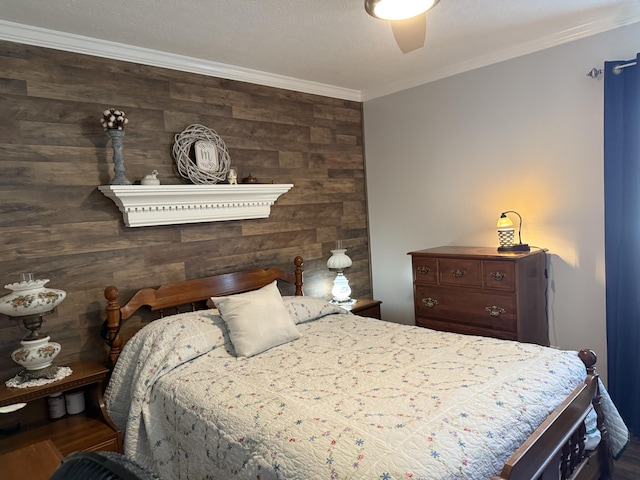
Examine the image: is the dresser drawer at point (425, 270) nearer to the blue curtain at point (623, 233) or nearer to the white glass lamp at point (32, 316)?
the blue curtain at point (623, 233)

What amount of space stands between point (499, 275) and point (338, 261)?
1316mm

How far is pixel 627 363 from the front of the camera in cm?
273

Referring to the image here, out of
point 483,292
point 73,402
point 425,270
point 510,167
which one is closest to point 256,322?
point 73,402

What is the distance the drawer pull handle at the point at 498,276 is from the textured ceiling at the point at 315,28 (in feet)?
5.09

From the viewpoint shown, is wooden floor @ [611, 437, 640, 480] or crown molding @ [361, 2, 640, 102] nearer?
wooden floor @ [611, 437, 640, 480]

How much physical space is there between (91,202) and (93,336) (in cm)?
80

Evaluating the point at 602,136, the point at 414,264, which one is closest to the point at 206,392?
the point at 414,264

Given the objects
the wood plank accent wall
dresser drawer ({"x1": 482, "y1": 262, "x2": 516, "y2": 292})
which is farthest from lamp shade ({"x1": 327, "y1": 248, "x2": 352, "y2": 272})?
dresser drawer ({"x1": 482, "y1": 262, "x2": 516, "y2": 292})

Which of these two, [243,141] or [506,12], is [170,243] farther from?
[506,12]

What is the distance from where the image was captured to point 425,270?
326cm

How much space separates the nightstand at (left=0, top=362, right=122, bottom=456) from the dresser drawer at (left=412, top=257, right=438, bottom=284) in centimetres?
218

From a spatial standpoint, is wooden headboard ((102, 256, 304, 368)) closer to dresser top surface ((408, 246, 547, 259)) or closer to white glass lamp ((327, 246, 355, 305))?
white glass lamp ((327, 246, 355, 305))

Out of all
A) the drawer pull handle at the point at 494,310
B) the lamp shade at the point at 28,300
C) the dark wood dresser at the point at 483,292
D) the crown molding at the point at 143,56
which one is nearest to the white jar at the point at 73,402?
the lamp shade at the point at 28,300

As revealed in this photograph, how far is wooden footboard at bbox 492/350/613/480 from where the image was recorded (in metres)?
1.40
